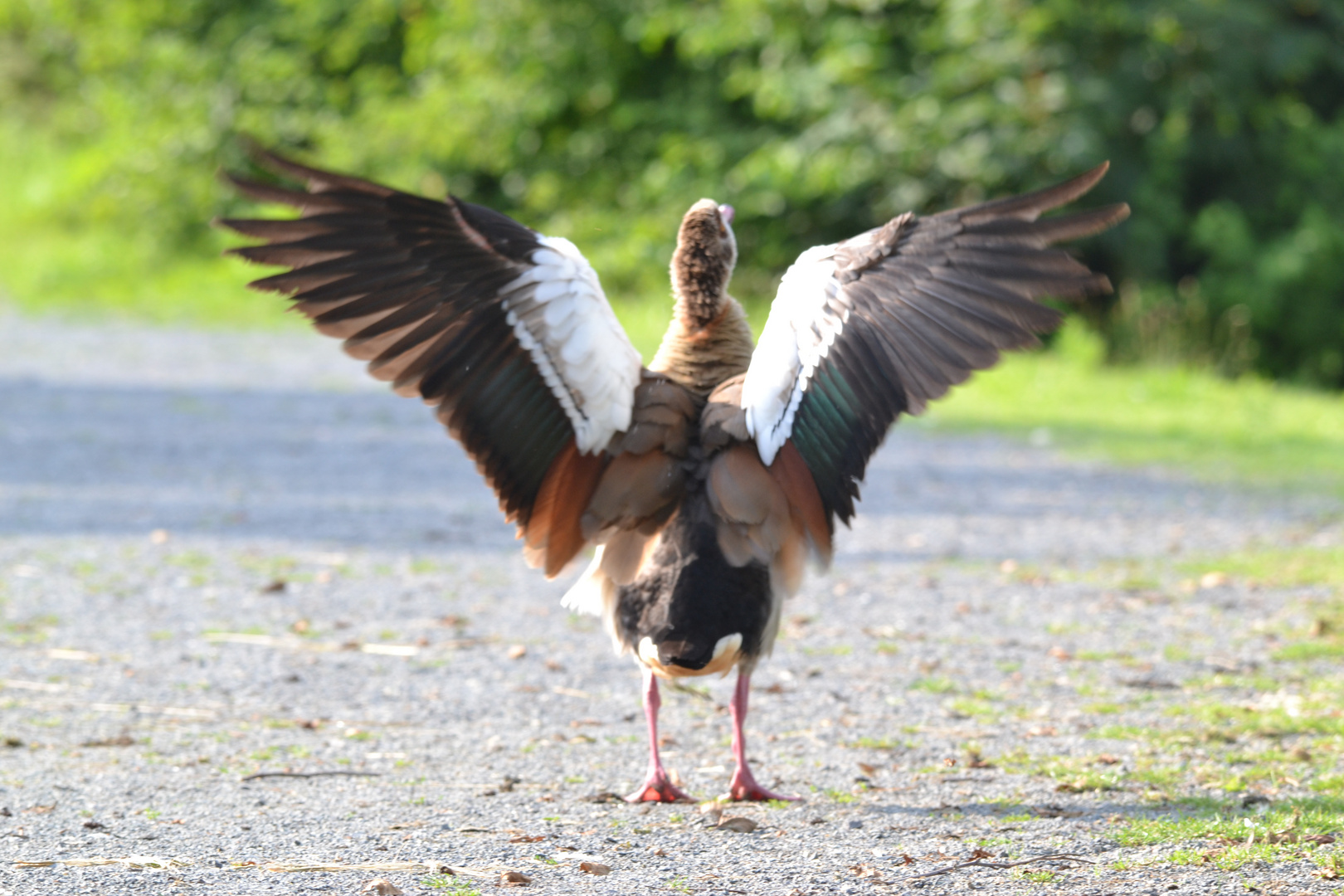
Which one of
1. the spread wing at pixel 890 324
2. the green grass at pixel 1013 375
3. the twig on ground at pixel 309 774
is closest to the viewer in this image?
the spread wing at pixel 890 324

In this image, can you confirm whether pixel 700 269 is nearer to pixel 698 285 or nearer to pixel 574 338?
pixel 698 285

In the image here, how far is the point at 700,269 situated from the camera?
4.51 metres

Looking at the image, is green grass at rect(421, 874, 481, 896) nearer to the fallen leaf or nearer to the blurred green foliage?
the fallen leaf

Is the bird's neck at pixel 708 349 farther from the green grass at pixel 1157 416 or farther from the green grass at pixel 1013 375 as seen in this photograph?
the green grass at pixel 1157 416

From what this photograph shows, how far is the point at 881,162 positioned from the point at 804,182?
81 centimetres

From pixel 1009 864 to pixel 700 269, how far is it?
6.34 ft

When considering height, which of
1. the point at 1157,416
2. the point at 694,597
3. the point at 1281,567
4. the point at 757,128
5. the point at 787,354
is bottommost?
the point at 1281,567

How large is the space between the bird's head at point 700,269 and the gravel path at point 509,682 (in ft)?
4.23

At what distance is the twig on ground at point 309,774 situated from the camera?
4.29m

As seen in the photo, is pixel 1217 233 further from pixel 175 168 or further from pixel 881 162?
pixel 175 168

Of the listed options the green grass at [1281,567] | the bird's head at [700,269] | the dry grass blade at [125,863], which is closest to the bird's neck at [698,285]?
the bird's head at [700,269]

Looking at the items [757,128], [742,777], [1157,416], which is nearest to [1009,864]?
[742,777]

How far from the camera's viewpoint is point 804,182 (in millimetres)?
15078

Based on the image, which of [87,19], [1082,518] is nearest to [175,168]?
[87,19]
